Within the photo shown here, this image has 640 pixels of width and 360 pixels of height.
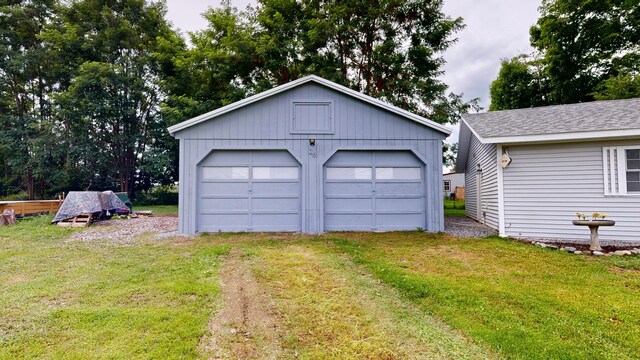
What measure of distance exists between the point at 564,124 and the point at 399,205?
14.3ft

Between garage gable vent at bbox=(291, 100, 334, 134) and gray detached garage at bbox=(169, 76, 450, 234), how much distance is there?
0.03 metres

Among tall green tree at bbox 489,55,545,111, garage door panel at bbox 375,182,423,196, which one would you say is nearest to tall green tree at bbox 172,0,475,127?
garage door panel at bbox 375,182,423,196

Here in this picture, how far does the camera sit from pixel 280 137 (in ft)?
26.4

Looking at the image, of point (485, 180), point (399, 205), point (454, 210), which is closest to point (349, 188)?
point (399, 205)

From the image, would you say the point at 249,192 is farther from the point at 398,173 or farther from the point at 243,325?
the point at 243,325

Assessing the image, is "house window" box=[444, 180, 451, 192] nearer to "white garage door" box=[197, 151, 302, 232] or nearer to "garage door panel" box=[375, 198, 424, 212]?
"garage door panel" box=[375, 198, 424, 212]

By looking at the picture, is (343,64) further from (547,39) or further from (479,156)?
(547,39)

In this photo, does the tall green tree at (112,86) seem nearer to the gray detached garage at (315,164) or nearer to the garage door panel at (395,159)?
the gray detached garage at (315,164)

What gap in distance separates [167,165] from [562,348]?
723 inches

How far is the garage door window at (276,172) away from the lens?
813 cm

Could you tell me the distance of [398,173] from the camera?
8.25 meters

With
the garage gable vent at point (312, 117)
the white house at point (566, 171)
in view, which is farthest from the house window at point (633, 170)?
the garage gable vent at point (312, 117)

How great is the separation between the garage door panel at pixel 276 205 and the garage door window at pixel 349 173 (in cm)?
124

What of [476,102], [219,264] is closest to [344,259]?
[219,264]
